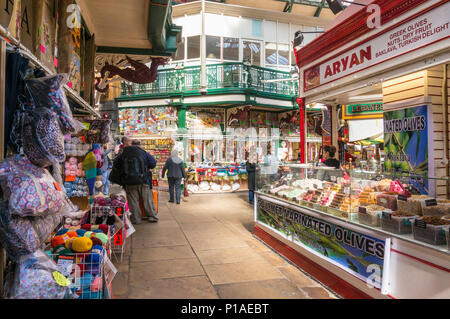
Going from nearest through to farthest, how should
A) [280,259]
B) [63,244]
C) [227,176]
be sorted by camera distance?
[63,244]
[280,259]
[227,176]

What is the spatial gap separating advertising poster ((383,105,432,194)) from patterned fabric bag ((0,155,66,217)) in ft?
17.2

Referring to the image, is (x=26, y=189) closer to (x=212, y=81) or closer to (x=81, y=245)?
(x=81, y=245)

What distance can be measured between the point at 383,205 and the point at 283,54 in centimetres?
1468

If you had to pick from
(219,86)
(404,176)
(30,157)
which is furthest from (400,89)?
(219,86)

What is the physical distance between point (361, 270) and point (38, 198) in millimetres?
3132

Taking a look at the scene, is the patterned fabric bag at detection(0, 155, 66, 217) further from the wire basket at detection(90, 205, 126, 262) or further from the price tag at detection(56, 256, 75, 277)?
the wire basket at detection(90, 205, 126, 262)

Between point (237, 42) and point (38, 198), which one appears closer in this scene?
point (38, 198)

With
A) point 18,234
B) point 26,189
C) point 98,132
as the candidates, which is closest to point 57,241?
point 18,234

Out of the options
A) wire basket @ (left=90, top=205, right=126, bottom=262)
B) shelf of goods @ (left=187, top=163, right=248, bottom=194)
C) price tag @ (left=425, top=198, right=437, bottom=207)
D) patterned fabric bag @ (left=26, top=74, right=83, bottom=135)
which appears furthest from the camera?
shelf of goods @ (left=187, top=163, right=248, bottom=194)

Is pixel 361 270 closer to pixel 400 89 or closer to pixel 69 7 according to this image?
pixel 400 89

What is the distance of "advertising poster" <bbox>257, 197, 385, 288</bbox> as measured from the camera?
3176 mm

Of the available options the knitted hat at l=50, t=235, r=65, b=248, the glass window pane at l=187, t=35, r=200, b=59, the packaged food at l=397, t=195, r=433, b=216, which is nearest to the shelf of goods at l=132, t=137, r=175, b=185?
the glass window pane at l=187, t=35, r=200, b=59

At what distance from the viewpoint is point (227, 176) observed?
13.5 metres

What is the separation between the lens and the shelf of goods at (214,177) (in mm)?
13148
